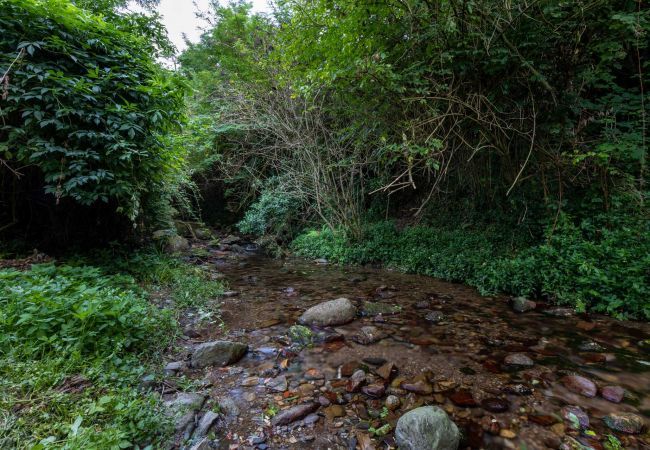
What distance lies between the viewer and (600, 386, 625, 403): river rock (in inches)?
92.3

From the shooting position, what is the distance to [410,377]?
9.02 ft

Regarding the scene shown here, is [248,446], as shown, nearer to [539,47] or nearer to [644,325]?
[644,325]

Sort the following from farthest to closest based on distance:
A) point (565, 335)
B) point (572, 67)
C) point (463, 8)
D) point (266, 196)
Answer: point (266, 196), point (572, 67), point (463, 8), point (565, 335)

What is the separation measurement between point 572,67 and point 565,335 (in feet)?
13.0

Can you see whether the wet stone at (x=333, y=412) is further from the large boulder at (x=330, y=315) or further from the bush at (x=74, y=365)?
the large boulder at (x=330, y=315)

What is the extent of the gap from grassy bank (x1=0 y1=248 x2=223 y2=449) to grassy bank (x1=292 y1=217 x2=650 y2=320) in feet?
16.3

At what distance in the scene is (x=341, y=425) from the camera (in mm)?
2182

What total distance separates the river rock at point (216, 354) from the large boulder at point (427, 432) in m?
1.78

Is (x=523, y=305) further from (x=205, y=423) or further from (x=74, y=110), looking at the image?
(x=74, y=110)

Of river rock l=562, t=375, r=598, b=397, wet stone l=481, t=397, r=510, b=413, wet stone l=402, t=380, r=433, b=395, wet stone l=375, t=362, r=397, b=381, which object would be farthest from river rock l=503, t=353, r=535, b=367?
wet stone l=375, t=362, r=397, b=381

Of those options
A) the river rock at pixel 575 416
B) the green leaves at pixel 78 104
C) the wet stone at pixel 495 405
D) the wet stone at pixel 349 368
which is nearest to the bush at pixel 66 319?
the green leaves at pixel 78 104

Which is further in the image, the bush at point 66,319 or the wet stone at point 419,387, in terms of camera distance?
the wet stone at point 419,387

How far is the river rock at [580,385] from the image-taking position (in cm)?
243

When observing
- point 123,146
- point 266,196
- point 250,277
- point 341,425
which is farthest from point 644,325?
point 266,196
